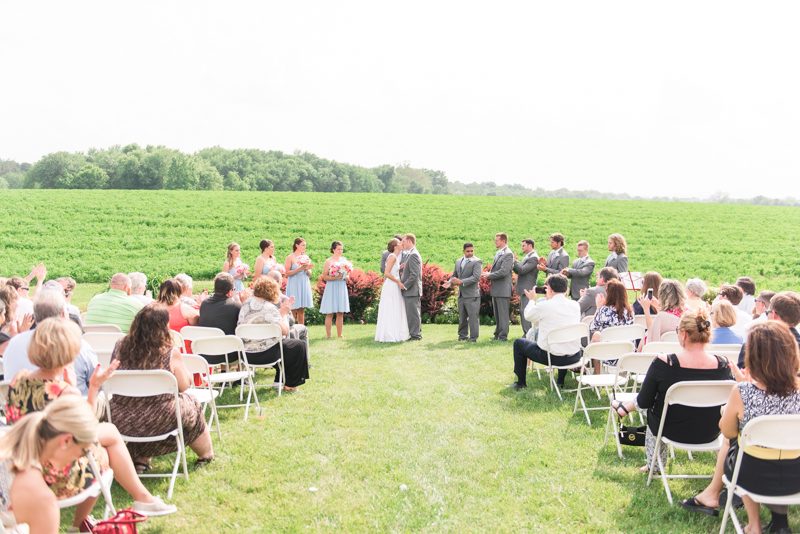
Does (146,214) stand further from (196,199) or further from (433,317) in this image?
(433,317)

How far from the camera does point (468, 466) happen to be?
462 cm

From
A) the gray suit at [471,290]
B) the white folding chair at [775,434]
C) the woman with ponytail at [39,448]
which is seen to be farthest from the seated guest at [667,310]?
the woman with ponytail at [39,448]

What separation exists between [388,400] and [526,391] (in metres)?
1.93

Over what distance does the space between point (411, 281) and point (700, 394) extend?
24.2 ft

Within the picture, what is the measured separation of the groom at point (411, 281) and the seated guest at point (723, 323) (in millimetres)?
6207

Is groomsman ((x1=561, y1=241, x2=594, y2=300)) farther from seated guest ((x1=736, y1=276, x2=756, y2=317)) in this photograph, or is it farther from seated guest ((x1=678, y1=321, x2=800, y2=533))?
seated guest ((x1=678, y1=321, x2=800, y2=533))

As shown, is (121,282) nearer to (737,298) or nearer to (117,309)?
(117,309)

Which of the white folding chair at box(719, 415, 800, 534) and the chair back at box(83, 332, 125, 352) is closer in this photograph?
the white folding chair at box(719, 415, 800, 534)

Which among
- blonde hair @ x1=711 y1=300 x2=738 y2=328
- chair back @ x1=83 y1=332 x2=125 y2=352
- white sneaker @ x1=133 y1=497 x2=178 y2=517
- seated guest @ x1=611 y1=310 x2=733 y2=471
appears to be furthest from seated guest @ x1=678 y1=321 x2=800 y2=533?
chair back @ x1=83 y1=332 x2=125 y2=352

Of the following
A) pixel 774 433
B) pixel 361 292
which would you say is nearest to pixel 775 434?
pixel 774 433

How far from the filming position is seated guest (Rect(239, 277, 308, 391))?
669 centimetres

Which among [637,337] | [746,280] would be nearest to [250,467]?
[637,337]

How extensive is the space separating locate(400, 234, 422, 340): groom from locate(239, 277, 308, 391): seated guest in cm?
430

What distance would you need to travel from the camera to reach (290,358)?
6953mm
